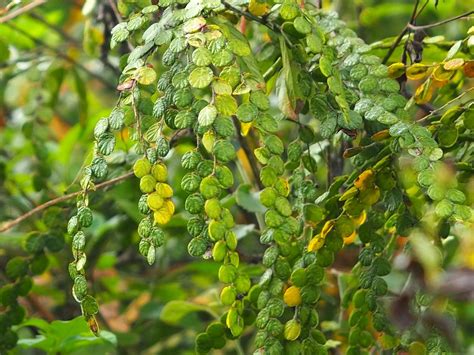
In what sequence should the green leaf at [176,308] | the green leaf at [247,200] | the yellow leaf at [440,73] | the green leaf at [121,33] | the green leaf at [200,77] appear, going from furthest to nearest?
1. the green leaf at [176,308]
2. the green leaf at [247,200]
3. the yellow leaf at [440,73]
4. the green leaf at [121,33]
5. the green leaf at [200,77]

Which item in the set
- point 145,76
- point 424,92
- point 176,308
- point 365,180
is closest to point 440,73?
point 424,92

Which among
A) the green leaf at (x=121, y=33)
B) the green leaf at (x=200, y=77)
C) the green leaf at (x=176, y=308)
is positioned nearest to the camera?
the green leaf at (x=200, y=77)

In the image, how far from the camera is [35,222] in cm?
196

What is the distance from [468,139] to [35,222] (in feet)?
3.59

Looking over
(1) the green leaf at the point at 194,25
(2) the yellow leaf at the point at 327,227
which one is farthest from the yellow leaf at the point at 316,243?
(1) the green leaf at the point at 194,25

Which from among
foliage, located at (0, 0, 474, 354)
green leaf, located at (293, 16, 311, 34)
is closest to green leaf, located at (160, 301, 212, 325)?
foliage, located at (0, 0, 474, 354)

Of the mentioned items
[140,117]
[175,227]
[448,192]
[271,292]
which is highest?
[140,117]

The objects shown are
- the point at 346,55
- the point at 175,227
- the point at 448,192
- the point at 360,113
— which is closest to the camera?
the point at 448,192

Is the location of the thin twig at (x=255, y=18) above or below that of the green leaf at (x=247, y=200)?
above

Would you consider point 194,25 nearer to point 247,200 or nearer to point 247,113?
point 247,113

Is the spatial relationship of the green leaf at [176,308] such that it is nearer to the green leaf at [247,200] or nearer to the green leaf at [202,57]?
the green leaf at [247,200]

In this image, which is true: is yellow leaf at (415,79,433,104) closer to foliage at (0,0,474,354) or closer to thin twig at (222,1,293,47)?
foliage at (0,0,474,354)

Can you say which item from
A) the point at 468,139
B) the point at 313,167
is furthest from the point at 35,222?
the point at 468,139

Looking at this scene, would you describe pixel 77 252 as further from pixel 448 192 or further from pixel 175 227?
pixel 175 227
